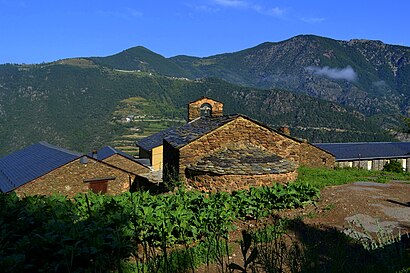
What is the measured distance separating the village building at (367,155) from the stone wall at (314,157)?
12449 millimetres

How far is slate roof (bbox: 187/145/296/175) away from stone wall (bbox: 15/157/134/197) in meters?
6.13

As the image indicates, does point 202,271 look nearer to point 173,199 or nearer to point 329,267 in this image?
point 173,199

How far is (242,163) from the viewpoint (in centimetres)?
1473

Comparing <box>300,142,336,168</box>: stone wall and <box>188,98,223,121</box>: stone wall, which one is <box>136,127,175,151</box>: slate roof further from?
<box>188,98,223,121</box>: stone wall

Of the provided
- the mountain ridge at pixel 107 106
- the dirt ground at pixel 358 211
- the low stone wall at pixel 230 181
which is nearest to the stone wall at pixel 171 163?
the low stone wall at pixel 230 181

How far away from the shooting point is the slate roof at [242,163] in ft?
47.1

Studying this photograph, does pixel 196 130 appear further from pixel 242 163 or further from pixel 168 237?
pixel 168 237

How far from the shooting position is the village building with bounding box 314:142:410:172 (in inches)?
1747

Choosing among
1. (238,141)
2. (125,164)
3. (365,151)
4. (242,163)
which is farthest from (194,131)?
(365,151)

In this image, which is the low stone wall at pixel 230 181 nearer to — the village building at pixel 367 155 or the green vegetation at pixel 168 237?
the green vegetation at pixel 168 237

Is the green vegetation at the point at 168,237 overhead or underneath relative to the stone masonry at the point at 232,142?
underneath

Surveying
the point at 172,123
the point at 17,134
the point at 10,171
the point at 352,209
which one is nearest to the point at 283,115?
the point at 172,123

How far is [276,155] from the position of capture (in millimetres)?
16219

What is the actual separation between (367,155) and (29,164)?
122 ft
